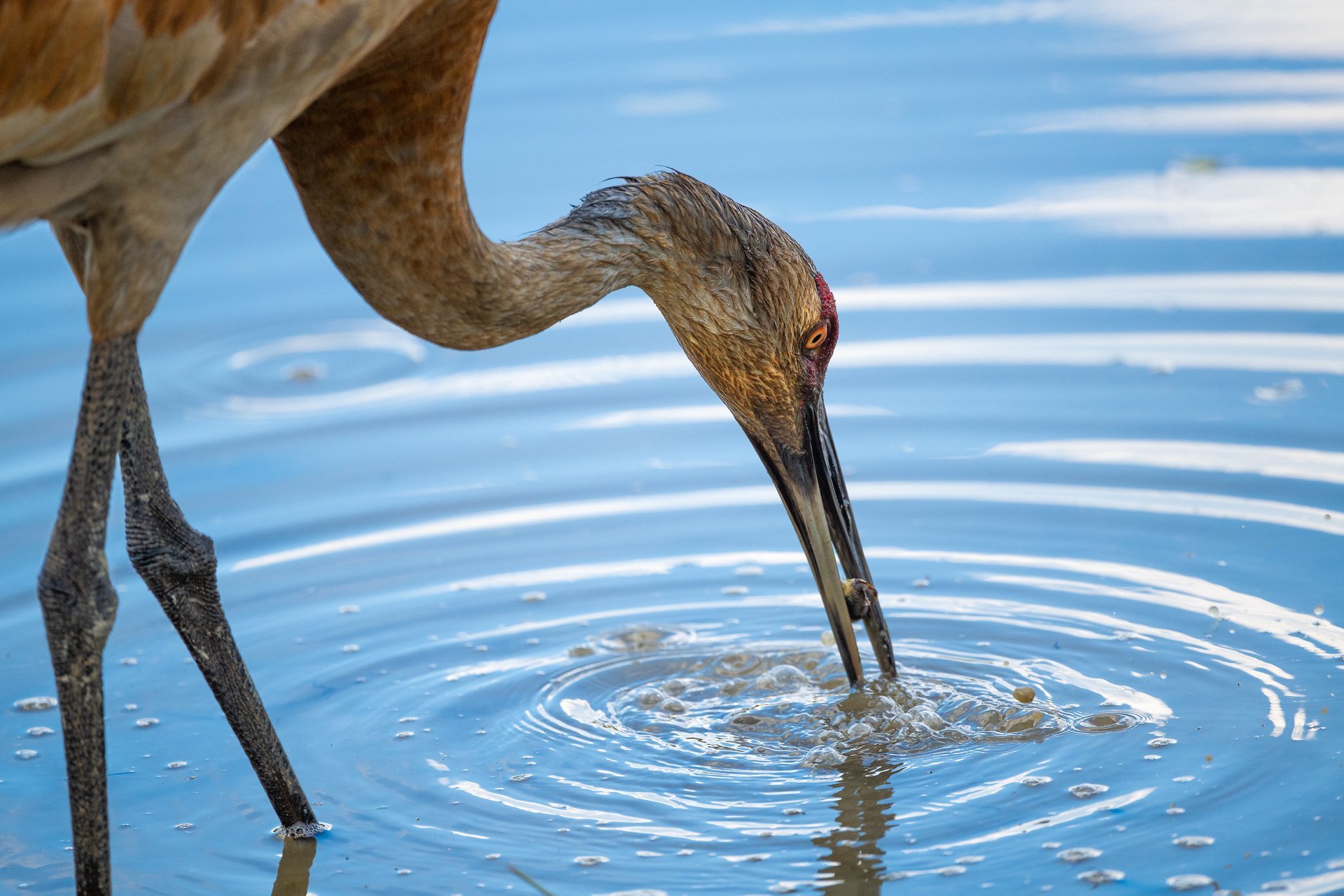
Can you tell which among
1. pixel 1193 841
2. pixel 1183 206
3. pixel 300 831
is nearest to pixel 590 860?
pixel 300 831

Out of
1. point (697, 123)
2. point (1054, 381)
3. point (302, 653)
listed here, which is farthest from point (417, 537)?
point (697, 123)

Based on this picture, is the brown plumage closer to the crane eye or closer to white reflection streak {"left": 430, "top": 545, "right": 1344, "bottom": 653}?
the crane eye

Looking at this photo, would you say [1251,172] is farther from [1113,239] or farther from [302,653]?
[302,653]

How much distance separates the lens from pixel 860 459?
600 centimetres

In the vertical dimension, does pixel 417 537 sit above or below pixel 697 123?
below

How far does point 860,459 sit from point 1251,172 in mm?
3280

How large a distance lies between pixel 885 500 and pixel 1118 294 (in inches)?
75.9

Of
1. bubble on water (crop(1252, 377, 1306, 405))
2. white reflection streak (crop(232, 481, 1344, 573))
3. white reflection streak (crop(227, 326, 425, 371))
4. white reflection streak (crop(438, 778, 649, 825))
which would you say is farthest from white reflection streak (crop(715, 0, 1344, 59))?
white reflection streak (crop(438, 778, 649, 825))

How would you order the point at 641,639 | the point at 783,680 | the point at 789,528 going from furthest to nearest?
the point at 789,528
the point at 641,639
the point at 783,680

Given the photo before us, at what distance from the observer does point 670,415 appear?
6.52 m

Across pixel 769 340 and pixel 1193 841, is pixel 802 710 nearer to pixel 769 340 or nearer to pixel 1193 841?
pixel 769 340

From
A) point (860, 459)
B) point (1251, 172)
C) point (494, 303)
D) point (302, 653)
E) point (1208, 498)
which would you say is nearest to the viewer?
point (494, 303)

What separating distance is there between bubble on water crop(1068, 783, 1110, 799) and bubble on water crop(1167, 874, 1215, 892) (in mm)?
359

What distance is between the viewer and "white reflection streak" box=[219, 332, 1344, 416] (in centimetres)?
643
